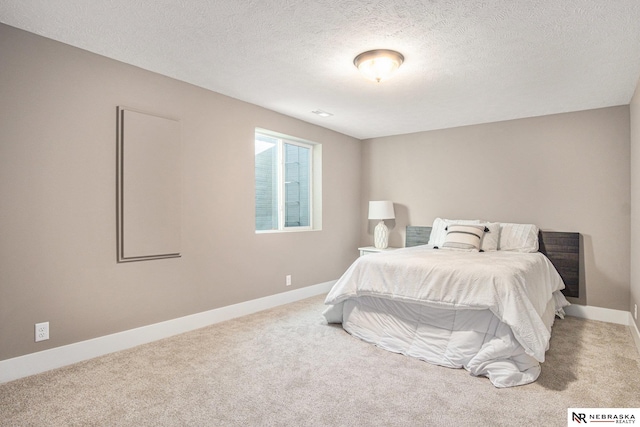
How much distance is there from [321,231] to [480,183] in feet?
7.19

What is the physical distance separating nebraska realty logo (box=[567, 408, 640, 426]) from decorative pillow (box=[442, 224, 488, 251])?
2104 mm

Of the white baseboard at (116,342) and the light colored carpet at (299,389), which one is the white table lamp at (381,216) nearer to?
the white baseboard at (116,342)

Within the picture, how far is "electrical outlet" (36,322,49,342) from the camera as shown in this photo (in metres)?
2.55

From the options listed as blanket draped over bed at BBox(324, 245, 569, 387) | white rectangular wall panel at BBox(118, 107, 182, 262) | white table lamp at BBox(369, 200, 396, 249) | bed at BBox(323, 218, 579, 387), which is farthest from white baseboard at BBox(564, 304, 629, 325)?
white rectangular wall panel at BBox(118, 107, 182, 262)

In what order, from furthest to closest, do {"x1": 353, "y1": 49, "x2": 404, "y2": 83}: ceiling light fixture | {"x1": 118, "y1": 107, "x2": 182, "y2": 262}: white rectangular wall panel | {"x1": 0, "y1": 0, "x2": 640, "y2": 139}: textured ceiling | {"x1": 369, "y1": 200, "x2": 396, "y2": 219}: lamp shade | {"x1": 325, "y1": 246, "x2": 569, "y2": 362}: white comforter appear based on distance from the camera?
1. {"x1": 369, "y1": 200, "x2": 396, "y2": 219}: lamp shade
2. {"x1": 118, "y1": 107, "x2": 182, "y2": 262}: white rectangular wall panel
3. {"x1": 353, "y1": 49, "x2": 404, "y2": 83}: ceiling light fixture
4. {"x1": 325, "y1": 246, "x2": 569, "y2": 362}: white comforter
5. {"x1": 0, "y1": 0, "x2": 640, "y2": 139}: textured ceiling

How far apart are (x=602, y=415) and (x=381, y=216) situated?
11.6 ft

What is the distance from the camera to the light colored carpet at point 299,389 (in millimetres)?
2006

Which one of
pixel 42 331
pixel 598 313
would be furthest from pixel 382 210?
pixel 42 331

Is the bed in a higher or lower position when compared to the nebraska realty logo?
higher

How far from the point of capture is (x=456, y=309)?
2.70m

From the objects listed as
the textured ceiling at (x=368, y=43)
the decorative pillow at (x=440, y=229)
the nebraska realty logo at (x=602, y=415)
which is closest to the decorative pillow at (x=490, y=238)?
the decorative pillow at (x=440, y=229)

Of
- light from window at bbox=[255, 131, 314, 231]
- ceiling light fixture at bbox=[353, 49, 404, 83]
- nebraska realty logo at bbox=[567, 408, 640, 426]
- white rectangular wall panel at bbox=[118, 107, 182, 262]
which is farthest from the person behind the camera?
light from window at bbox=[255, 131, 314, 231]

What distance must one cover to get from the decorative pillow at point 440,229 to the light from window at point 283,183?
5.37 ft

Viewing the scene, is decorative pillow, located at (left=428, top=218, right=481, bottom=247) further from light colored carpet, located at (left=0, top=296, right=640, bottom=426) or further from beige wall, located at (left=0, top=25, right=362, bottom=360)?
beige wall, located at (left=0, top=25, right=362, bottom=360)
